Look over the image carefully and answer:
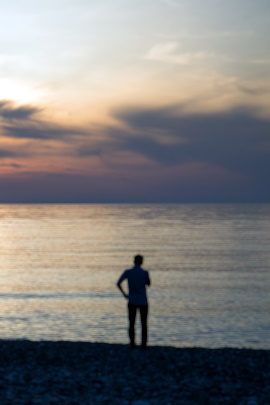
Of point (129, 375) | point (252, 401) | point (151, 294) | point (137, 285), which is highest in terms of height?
point (137, 285)

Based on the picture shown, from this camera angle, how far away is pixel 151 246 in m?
87.1

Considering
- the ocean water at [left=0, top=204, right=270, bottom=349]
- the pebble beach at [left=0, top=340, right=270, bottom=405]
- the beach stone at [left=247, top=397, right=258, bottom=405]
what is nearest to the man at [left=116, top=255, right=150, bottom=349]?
the pebble beach at [left=0, top=340, right=270, bottom=405]

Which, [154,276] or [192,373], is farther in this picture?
[154,276]

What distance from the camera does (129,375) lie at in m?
12.9

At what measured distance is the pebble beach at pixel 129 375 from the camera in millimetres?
10875

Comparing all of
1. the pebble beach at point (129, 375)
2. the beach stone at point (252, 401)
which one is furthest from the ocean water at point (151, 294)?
the beach stone at point (252, 401)

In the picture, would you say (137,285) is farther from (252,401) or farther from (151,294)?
(151,294)

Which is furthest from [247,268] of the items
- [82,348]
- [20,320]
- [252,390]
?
[252,390]

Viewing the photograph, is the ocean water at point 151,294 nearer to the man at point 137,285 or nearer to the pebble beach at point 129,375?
the man at point 137,285

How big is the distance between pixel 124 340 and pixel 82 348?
9.42 m

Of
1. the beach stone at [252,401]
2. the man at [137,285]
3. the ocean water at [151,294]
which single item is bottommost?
the ocean water at [151,294]

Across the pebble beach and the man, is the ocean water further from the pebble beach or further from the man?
the pebble beach

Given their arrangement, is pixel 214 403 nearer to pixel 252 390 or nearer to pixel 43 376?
pixel 252 390

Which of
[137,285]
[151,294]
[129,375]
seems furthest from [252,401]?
[151,294]
